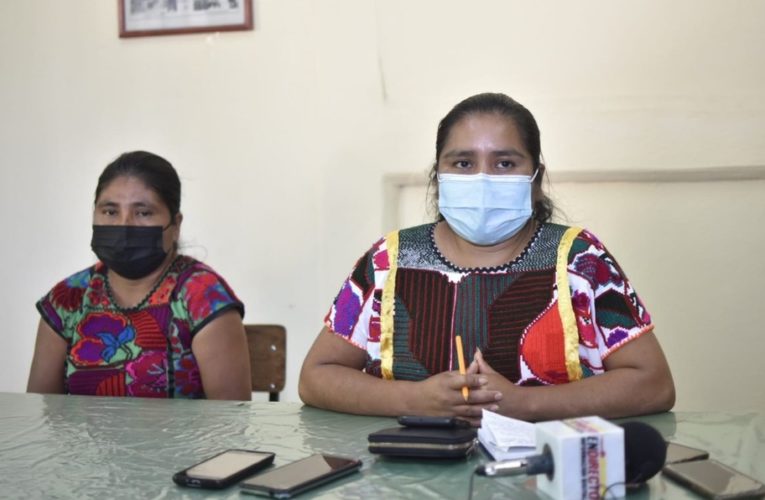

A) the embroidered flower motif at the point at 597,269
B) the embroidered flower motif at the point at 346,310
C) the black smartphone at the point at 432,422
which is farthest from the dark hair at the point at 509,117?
the black smartphone at the point at 432,422

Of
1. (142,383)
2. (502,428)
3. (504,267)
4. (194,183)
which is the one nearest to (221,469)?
(502,428)

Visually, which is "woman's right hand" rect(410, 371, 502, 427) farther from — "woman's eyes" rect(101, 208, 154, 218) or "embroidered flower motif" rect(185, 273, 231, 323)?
"woman's eyes" rect(101, 208, 154, 218)

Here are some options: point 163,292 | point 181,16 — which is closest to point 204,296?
point 163,292

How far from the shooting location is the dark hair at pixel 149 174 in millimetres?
2549

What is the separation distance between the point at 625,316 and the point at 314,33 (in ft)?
5.89

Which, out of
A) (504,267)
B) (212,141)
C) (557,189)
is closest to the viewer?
(504,267)

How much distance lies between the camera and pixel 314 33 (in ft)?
10.7

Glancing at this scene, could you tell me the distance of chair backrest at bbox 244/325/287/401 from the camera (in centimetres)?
256

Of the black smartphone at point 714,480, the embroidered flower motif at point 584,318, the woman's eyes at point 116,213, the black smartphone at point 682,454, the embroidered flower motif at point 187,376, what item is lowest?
the embroidered flower motif at point 187,376

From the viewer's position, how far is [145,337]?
2.42 meters

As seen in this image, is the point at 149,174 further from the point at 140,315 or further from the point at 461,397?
the point at 461,397

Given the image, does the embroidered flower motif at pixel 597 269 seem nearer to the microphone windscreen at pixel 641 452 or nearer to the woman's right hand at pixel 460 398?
the woman's right hand at pixel 460 398

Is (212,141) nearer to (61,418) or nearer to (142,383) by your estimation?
(142,383)

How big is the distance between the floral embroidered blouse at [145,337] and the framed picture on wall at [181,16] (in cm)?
121
